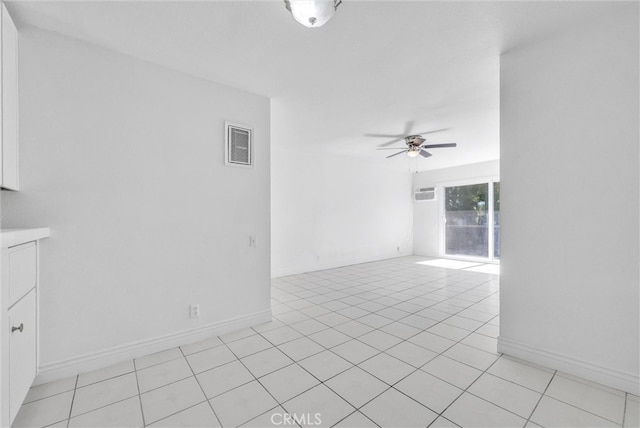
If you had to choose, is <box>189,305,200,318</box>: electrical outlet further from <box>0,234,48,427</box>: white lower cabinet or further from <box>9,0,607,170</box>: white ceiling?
<box>9,0,607,170</box>: white ceiling

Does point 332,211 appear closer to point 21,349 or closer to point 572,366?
point 572,366

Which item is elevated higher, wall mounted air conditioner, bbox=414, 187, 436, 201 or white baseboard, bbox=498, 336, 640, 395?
wall mounted air conditioner, bbox=414, 187, 436, 201

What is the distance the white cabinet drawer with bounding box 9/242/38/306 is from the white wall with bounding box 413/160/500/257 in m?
7.68

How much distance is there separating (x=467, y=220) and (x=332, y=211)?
377cm

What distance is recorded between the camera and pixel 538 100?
2027 mm

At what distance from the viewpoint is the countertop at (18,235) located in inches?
47.8

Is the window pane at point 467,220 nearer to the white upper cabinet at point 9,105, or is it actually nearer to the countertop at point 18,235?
the countertop at point 18,235

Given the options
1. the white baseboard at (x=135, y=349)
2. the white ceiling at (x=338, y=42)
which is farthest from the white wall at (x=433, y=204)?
the white baseboard at (x=135, y=349)

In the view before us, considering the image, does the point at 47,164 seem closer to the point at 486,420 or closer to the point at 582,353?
the point at 486,420

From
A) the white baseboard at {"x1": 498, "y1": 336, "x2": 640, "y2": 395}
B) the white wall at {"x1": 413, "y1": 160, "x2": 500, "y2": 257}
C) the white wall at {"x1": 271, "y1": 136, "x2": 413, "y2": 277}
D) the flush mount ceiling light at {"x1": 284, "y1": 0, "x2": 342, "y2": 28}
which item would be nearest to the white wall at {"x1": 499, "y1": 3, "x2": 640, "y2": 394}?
the white baseboard at {"x1": 498, "y1": 336, "x2": 640, "y2": 395}

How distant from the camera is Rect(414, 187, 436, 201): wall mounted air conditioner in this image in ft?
24.5

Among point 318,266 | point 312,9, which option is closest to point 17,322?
point 312,9
